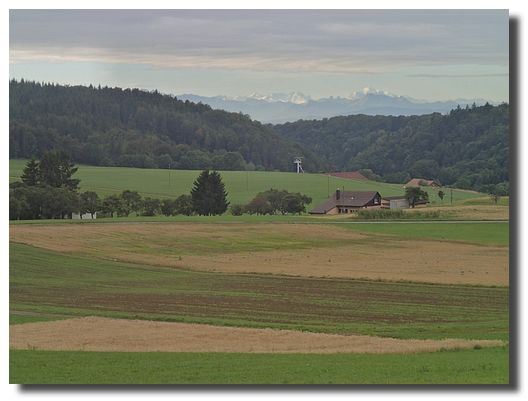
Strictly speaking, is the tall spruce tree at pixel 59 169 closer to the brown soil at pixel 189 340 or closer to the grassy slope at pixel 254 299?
the grassy slope at pixel 254 299

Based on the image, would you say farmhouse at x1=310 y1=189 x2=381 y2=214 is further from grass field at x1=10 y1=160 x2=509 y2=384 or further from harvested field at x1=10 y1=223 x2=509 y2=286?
harvested field at x1=10 y1=223 x2=509 y2=286

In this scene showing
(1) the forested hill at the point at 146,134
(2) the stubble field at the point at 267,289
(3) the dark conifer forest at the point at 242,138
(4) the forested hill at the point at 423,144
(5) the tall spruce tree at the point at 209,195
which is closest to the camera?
(2) the stubble field at the point at 267,289

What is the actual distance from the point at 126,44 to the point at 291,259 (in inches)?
844

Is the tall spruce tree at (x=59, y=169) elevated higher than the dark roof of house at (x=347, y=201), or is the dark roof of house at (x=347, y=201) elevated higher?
the tall spruce tree at (x=59, y=169)

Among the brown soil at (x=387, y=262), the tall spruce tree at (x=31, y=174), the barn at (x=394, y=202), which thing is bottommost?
the brown soil at (x=387, y=262)

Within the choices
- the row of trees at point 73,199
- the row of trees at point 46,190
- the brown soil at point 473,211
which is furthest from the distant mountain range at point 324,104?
the row of trees at point 46,190

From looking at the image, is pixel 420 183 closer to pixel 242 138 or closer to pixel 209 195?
pixel 242 138

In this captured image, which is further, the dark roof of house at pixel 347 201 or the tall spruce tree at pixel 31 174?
the dark roof of house at pixel 347 201

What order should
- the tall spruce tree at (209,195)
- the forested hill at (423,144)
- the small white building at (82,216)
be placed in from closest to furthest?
the forested hill at (423,144) → the small white building at (82,216) → the tall spruce tree at (209,195)

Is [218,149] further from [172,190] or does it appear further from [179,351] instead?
[179,351]

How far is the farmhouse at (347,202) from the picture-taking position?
159 feet

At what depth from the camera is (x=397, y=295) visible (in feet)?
103

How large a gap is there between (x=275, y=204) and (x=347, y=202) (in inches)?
261

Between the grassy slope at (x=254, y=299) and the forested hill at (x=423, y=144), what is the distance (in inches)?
189
